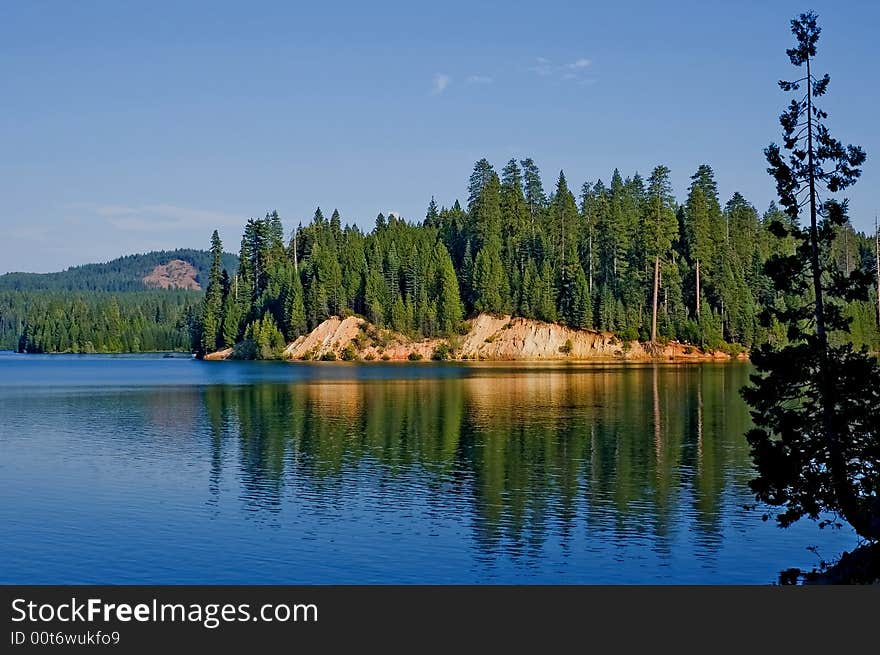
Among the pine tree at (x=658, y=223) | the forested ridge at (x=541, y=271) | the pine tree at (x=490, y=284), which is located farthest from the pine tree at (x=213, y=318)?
the pine tree at (x=658, y=223)

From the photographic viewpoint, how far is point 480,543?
30625 millimetres

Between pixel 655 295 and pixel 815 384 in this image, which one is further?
pixel 655 295

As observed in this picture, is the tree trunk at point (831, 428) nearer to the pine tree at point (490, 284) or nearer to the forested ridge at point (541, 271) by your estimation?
the forested ridge at point (541, 271)

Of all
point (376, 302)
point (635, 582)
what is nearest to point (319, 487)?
point (635, 582)

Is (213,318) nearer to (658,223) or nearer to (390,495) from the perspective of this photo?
(658,223)

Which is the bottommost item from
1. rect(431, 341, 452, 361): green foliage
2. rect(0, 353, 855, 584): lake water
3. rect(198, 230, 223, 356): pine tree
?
rect(0, 353, 855, 584): lake water

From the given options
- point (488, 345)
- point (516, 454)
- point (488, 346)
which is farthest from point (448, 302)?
point (516, 454)

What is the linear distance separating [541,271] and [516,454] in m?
117

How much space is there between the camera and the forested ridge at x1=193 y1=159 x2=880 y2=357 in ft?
514

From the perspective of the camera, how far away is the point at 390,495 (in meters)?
38.5

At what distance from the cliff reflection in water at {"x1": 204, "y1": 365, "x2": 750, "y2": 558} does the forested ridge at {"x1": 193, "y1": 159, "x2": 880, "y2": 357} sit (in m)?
68.7

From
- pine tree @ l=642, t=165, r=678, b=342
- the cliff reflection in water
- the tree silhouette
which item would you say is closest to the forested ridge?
pine tree @ l=642, t=165, r=678, b=342

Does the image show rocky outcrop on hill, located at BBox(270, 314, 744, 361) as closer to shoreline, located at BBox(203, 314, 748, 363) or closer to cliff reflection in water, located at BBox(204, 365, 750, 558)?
shoreline, located at BBox(203, 314, 748, 363)
